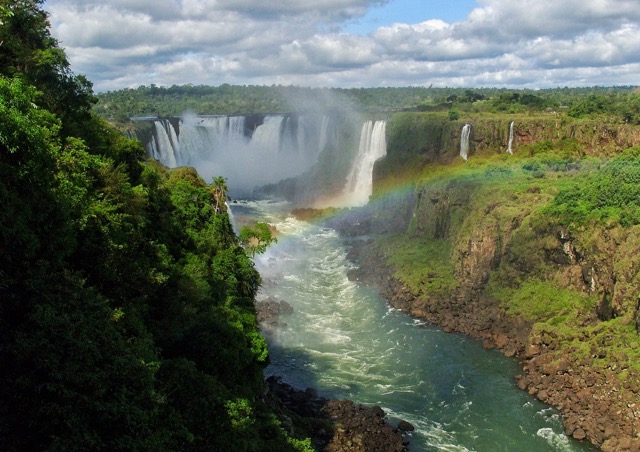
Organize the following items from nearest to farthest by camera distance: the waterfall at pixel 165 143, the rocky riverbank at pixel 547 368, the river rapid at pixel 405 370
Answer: the rocky riverbank at pixel 547 368 < the river rapid at pixel 405 370 < the waterfall at pixel 165 143

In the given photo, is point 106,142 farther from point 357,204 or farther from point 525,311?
point 357,204

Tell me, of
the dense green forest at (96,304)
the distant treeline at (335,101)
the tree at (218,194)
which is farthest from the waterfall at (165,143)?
the dense green forest at (96,304)

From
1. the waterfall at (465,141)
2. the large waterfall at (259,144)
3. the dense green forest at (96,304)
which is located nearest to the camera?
the dense green forest at (96,304)

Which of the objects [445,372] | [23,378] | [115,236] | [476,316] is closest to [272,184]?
[476,316]

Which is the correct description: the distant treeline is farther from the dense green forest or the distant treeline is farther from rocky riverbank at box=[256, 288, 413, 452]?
the dense green forest

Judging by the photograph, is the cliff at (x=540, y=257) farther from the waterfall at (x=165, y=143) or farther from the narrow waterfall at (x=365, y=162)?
the waterfall at (x=165, y=143)
